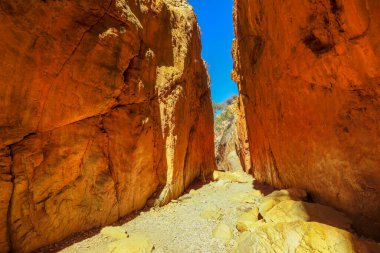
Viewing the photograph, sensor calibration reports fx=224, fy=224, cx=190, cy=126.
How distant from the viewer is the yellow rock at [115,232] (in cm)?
555

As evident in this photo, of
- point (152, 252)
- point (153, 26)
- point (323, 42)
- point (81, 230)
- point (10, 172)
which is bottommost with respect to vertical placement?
point (152, 252)

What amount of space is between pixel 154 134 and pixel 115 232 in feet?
11.1

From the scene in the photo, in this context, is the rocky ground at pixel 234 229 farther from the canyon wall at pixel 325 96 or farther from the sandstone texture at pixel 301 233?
the canyon wall at pixel 325 96

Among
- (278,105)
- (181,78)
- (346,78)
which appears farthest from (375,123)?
(181,78)

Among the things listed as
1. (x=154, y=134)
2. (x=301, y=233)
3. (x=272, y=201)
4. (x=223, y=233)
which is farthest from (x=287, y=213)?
(x=154, y=134)

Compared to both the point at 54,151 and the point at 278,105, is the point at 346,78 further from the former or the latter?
the point at 54,151

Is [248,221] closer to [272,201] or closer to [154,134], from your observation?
[272,201]

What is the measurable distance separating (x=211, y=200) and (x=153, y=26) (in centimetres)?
687

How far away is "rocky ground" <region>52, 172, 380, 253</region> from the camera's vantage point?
3.93 m

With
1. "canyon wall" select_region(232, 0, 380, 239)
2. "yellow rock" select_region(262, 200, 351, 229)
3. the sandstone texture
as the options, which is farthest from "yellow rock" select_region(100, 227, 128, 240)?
"canyon wall" select_region(232, 0, 380, 239)

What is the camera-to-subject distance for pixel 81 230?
18.5 ft

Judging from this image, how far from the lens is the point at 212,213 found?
22.4ft

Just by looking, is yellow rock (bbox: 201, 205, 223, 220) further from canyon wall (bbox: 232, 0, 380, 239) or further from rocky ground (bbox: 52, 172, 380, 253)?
canyon wall (bbox: 232, 0, 380, 239)

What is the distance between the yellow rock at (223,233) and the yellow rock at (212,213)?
77 centimetres
